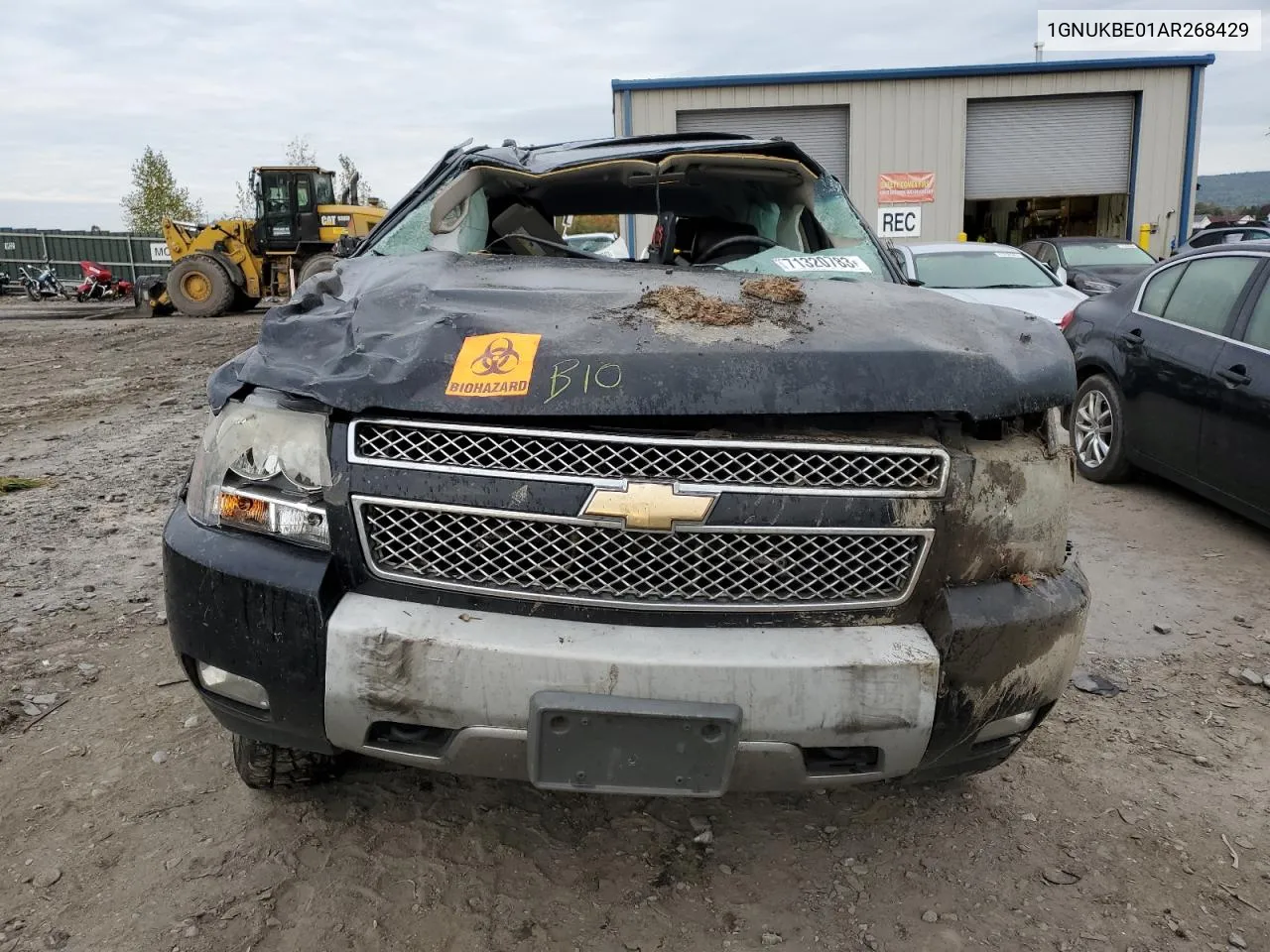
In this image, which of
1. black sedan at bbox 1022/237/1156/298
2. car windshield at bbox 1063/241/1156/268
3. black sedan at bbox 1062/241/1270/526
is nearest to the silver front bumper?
black sedan at bbox 1062/241/1270/526

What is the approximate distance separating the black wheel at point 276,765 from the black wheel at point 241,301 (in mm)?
18948

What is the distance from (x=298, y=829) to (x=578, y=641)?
3.49 ft

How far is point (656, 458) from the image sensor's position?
174 centimetres

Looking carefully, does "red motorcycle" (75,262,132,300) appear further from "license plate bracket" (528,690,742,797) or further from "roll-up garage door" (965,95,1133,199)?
"license plate bracket" (528,690,742,797)

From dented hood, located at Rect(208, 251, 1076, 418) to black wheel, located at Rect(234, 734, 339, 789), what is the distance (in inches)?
33.0

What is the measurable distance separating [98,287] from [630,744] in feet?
92.5

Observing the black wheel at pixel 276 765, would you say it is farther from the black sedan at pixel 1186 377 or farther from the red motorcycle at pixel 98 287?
the red motorcycle at pixel 98 287

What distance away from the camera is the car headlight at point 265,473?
1.83m

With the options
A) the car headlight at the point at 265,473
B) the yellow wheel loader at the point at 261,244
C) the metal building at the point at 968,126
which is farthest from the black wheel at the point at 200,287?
the car headlight at the point at 265,473

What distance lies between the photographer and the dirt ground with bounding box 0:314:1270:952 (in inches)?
77.4

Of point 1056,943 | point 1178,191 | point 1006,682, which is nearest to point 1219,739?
point 1056,943

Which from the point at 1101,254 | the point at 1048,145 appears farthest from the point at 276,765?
the point at 1048,145

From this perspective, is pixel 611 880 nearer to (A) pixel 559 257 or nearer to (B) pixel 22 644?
(A) pixel 559 257

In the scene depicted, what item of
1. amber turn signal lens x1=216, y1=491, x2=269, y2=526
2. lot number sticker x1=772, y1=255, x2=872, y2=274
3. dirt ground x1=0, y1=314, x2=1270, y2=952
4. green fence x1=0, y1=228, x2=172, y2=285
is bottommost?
dirt ground x1=0, y1=314, x2=1270, y2=952
